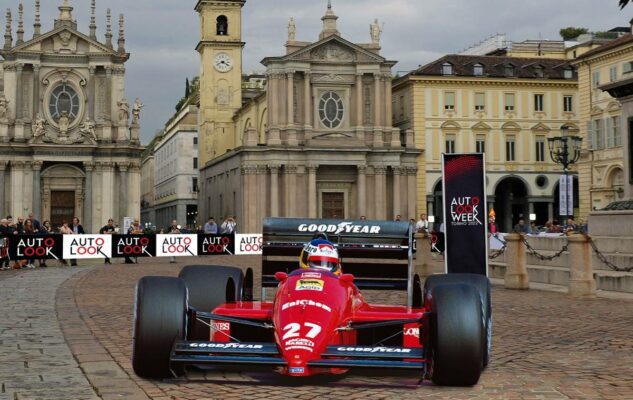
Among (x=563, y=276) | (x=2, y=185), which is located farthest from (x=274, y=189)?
(x=563, y=276)

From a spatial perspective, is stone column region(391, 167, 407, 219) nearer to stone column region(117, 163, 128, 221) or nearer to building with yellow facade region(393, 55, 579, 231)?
building with yellow facade region(393, 55, 579, 231)

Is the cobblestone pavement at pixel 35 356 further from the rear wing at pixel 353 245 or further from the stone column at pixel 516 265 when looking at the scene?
the stone column at pixel 516 265

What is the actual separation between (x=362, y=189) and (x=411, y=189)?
398 centimetres

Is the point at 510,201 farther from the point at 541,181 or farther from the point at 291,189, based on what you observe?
the point at 291,189

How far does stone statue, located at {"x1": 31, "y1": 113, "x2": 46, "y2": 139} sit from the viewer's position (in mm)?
68250

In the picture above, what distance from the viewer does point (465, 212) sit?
800 inches

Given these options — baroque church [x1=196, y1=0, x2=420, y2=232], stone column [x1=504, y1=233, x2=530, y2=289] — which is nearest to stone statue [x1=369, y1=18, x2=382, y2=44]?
baroque church [x1=196, y1=0, x2=420, y2=232]

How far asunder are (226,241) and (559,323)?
2773cm

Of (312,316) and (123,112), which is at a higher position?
(123,112)

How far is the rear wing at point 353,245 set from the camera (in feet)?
40.2

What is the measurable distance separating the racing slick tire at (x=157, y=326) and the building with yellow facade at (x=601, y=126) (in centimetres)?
5419

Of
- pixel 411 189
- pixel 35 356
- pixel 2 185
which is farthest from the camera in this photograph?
pixel 411 189

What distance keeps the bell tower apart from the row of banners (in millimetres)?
44286

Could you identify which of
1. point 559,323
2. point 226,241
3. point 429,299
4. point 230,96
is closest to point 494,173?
point 230,96
